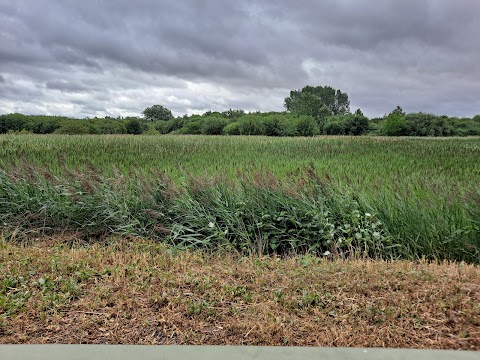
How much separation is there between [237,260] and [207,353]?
191 centimetres

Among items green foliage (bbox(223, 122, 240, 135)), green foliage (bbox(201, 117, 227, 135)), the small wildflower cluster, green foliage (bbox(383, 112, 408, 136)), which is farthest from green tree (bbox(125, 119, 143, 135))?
the small wildflower cluster

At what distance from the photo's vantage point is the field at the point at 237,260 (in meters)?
2.51

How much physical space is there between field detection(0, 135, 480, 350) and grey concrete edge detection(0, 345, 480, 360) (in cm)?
15

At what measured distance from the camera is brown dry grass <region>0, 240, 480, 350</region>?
7.96ft

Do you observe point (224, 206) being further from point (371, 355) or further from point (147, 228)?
point (371, 355)

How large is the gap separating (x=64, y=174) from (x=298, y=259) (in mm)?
4688

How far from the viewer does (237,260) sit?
160 inches

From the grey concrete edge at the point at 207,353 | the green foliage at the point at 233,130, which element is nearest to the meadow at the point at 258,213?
the grey concrete edge at the point at 207,353

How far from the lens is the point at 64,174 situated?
6422mm

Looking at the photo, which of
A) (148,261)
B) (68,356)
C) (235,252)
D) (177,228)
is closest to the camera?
(68,356)

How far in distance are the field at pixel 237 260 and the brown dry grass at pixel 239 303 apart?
1cm

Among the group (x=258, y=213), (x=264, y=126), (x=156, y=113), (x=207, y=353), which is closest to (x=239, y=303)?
(x=207, y=353)

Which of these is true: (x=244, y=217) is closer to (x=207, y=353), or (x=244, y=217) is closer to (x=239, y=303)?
(x=239, y=303)

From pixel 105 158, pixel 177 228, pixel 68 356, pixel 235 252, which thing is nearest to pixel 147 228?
pixel 177 228
